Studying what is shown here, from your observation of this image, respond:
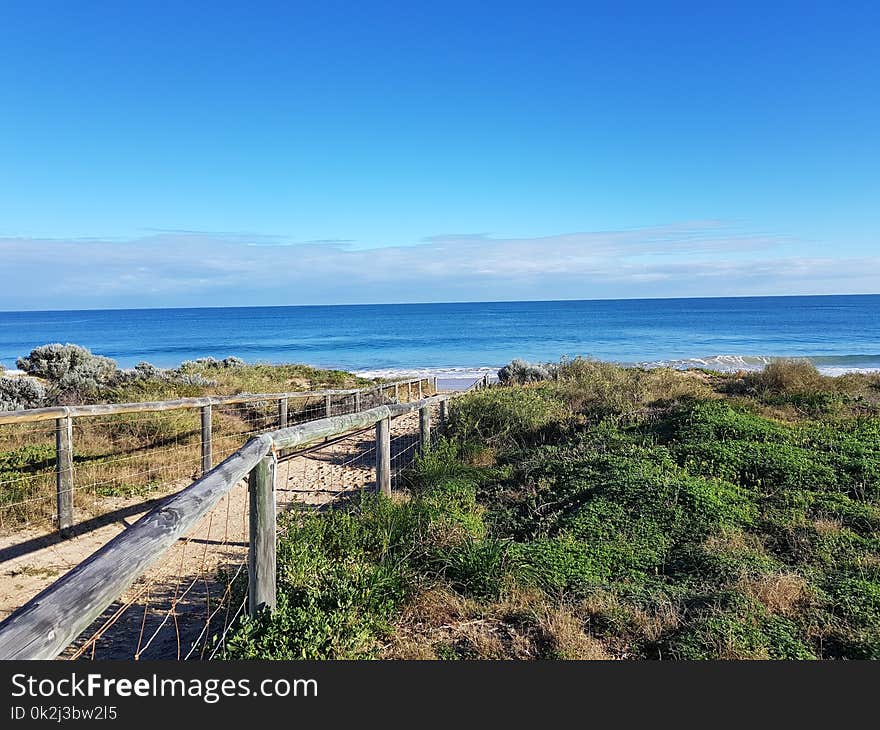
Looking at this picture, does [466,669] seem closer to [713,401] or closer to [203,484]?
[203,484]

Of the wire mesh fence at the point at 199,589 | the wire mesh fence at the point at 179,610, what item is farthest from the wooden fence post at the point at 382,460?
the wire mesh fence at the point at 179,610

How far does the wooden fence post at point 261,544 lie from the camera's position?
341 cm

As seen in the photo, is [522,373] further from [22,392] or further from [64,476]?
[64,476]

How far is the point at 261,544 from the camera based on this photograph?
341cm

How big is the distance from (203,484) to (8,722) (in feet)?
3.66

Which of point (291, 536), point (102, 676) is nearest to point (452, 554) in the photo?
point (291, 536)

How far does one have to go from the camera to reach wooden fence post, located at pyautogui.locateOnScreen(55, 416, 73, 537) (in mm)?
6355

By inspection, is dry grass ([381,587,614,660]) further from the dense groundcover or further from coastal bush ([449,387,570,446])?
coastal bush ([449,387,570,446])

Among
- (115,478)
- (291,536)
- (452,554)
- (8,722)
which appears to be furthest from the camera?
(115,478)

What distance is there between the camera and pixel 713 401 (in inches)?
412

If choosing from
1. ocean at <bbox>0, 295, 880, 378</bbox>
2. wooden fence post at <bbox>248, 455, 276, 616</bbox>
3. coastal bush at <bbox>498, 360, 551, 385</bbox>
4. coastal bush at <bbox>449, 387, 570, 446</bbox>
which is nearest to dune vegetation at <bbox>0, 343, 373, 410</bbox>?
coastal bush at <bbox>498, 360, 551, 385</bbox>

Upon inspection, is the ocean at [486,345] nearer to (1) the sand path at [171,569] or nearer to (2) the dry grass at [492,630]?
(1) the sand path at [171,569]

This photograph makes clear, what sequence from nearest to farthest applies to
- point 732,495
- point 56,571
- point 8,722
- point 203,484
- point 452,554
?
1. point 8,722
2. point 203,484
3. point 452,554
4. point 56,571
5. point 732,495

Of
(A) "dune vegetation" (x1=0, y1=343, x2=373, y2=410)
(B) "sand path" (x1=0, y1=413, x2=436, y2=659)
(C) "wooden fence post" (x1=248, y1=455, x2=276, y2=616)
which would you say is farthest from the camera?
(A) "dune vegetation" (x1=0, y1=343, x2=373, y2=410)
